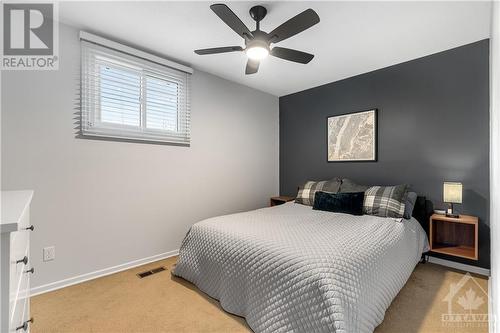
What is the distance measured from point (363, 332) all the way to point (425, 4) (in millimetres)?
2468

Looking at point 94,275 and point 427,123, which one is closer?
point 94,275

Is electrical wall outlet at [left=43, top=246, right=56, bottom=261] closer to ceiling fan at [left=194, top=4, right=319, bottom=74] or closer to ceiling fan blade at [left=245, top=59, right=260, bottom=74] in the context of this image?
ceiling fan at [left=194, top=4, right=319, bottom=74]

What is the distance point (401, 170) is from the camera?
3.08 metres

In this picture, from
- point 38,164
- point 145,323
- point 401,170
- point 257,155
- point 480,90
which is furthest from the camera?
point 257,155

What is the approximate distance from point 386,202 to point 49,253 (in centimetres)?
342

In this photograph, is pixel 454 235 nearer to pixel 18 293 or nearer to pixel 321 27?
pixel 321 27

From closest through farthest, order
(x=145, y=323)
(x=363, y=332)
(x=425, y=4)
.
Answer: (x=363, y=332) < (x=145, y=323) < (x=425, y=4)

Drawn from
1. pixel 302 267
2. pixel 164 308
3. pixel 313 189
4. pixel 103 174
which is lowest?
pixel 164 308

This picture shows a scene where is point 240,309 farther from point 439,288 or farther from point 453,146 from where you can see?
point 453,146

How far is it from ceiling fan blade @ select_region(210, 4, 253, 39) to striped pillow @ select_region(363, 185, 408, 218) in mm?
2205

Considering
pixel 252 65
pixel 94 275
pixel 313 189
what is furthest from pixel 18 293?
pixel 313 189

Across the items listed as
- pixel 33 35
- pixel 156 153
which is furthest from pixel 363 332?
pixel 33 35

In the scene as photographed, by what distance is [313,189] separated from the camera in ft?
11.2
